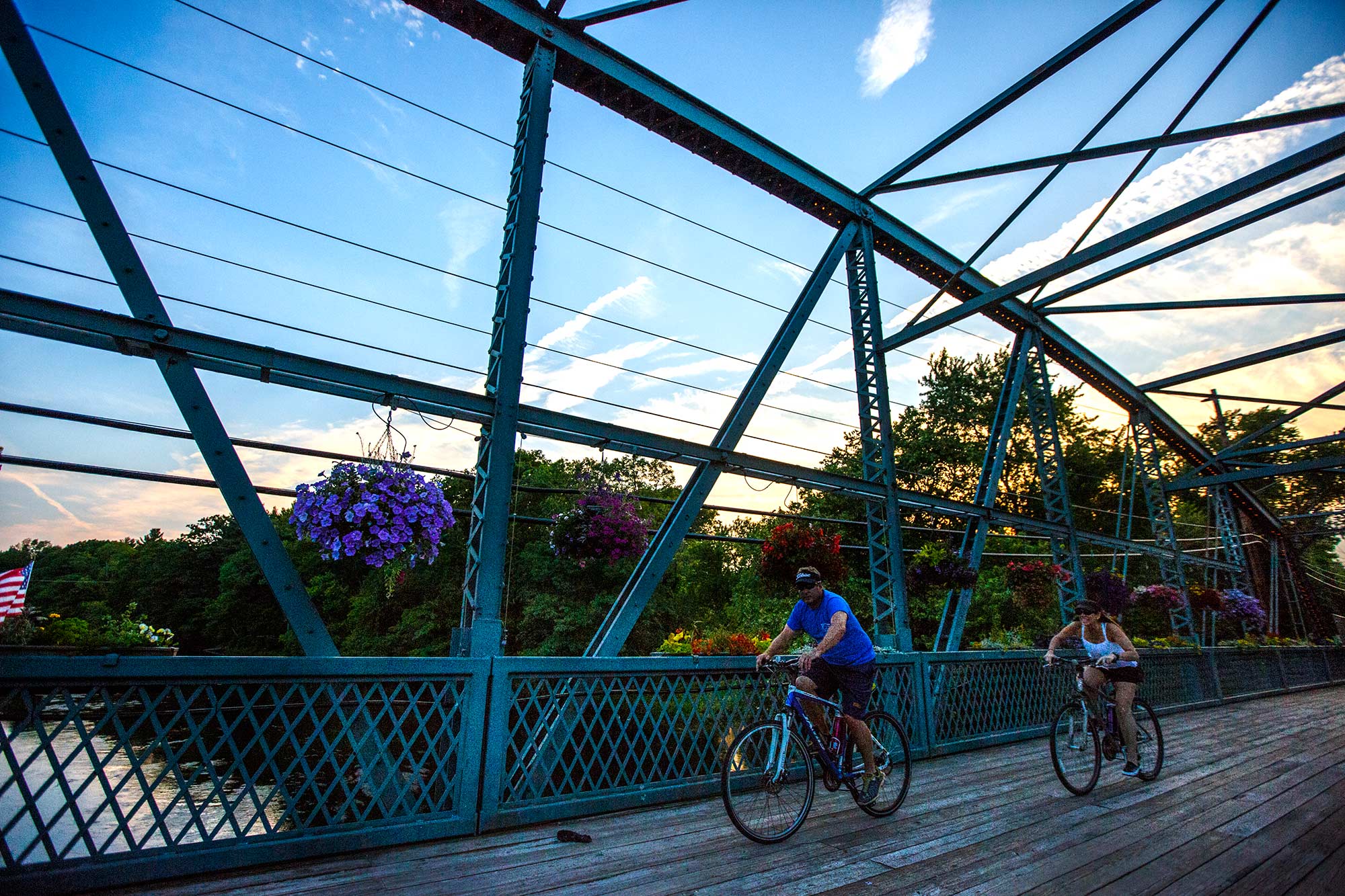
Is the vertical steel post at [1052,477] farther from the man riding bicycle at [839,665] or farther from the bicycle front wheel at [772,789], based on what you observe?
the bicycle front wheel at [772,789]

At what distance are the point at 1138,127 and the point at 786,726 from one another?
876 cm

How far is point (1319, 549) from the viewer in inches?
1451

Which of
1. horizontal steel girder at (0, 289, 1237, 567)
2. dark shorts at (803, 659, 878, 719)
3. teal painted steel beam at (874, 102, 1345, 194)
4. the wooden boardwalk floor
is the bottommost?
the wooden boardwalk floor

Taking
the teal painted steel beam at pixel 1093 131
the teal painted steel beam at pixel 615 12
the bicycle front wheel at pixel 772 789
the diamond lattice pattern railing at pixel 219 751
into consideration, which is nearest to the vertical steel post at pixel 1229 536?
the teal painted steel beam at pixel 1093 131

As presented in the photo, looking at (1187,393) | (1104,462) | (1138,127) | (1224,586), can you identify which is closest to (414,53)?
(1138,127)

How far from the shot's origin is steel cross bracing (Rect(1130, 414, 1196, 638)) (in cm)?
1526

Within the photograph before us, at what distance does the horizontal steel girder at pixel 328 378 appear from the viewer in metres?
3.58

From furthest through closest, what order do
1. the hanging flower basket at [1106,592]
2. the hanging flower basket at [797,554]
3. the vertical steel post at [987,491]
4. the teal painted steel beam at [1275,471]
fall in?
1. the teal painted steel beam at [1275,471]
2. the vertical steel post at [987,491]
3. the hanging flower basket at [797,554]
4. the hanging flower basket at [1106,592]

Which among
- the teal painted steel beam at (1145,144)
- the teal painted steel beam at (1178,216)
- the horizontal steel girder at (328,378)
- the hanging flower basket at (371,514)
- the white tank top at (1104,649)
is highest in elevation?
the teal painted steel beam at (1145,144)

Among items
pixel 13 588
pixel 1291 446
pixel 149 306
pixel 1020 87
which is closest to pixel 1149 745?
pixel 1020 87

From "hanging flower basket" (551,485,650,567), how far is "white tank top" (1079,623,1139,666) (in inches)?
170

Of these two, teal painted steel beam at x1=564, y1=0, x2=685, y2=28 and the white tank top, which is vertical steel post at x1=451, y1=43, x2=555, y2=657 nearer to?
teal painted steel beam at x1=564, y1=0, x2=685, y2=28

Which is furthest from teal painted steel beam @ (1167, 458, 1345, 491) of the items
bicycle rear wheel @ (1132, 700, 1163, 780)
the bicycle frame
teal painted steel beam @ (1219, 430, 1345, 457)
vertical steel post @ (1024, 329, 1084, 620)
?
the bicycle frame

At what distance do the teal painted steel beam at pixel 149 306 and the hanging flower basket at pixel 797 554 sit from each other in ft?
14.6
